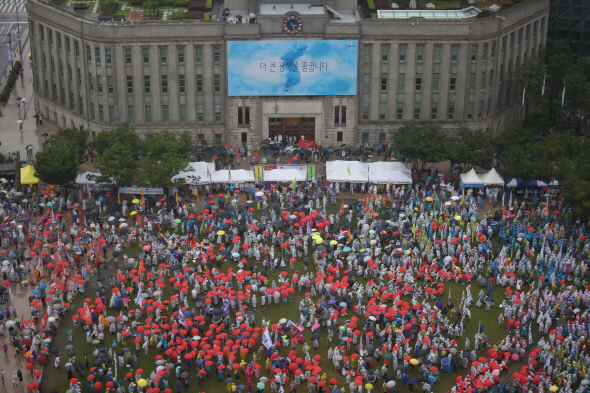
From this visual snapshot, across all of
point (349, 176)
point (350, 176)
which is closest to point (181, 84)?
point (349, 176)

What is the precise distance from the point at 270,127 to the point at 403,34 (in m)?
17.8

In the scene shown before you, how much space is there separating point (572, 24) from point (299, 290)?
62.9 metres

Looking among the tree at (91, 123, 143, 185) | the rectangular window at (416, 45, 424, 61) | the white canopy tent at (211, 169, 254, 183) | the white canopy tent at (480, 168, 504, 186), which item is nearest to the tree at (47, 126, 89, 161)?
the tree at (91, 123, 143, 185)

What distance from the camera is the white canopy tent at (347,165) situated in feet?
290

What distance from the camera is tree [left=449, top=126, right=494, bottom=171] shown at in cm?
8594

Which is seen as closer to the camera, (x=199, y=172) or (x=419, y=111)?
(x=199, y=172)

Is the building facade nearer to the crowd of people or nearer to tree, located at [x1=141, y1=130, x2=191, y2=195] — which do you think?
the crowd of people

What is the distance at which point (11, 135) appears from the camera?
102 m

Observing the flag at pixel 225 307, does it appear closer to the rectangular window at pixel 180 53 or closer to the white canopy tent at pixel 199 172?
the white canopy tent at pixel 199 172

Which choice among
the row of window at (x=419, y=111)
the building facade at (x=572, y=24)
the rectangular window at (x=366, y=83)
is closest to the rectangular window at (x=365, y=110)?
the row of window at (x=419, y=111)

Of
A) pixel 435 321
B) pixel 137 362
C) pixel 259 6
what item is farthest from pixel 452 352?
pixel 259 6

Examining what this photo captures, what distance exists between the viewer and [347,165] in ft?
292

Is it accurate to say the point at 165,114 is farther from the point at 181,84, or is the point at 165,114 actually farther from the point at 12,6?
the point at 12,6

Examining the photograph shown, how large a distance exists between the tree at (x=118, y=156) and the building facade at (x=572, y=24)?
5820 cm
